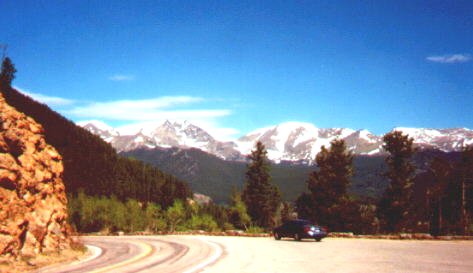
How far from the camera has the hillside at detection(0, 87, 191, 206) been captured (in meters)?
159

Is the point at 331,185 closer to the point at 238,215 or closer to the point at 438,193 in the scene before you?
the point at 438,193

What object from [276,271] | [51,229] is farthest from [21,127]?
[276,271]

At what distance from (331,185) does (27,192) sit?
3780cm

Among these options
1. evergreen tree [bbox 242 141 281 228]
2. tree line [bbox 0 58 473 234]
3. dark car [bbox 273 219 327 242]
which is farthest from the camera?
evergreen tree [bbox 242 141 281 228]

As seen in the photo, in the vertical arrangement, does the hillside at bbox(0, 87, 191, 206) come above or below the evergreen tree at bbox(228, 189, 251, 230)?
above

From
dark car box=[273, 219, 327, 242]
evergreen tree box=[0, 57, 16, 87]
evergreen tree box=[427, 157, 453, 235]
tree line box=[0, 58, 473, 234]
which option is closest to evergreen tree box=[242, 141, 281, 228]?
tree line box=[0, 58, 473, 234]

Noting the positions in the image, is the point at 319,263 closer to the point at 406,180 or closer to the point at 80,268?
the point at 80,268

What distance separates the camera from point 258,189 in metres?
69.9

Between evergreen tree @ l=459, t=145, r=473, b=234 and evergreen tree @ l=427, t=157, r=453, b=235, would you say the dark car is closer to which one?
evergreen tree @ l=459, t=145, r=473, b=234

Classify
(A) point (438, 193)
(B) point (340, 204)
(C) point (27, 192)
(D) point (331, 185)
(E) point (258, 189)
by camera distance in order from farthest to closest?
(E) point (258, 189) → (A) point (438, 193) → (D) point (331, 185) → (B) point (340, 204) → (C) point (27, 192)

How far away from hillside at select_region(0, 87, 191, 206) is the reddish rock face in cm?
12908

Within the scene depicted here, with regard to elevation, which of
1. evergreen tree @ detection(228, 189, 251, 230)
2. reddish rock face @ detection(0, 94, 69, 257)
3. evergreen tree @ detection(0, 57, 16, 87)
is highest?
evergreen tree @ detection(0, 57, 16, 87)

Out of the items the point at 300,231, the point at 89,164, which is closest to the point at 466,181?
the point at 300,231

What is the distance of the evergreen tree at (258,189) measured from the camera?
226 ft
